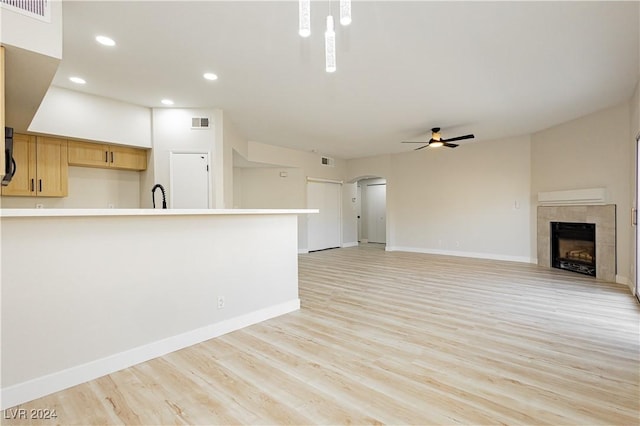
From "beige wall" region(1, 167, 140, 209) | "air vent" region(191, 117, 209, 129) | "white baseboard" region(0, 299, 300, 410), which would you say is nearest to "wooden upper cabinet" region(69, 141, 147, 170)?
"beige wall" region(1, 167, 140, 209)

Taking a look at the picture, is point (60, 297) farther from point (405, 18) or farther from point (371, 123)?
point (371, 123)

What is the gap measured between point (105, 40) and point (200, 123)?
2.10 meters

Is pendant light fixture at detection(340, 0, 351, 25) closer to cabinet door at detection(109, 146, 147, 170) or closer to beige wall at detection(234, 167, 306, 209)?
cabinet door at detection(109, 146, 147, 170)

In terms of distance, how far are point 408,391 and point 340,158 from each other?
8.22 meters

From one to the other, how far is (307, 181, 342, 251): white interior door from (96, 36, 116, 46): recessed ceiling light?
6029 mm

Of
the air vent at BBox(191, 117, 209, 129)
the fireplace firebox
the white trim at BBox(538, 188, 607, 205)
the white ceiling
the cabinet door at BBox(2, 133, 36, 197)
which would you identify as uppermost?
the white ceiling

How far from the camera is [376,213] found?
36.8 ft

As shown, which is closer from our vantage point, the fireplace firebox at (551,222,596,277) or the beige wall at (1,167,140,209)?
the beige wall at (1,167,140,209)

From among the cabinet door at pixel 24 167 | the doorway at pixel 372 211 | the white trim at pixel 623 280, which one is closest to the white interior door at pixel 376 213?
the doorway at pixel 372 211

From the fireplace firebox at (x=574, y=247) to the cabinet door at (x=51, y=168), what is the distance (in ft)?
27.6

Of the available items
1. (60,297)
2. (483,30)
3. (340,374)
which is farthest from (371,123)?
(60,297)

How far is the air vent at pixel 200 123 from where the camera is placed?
16.5 ft

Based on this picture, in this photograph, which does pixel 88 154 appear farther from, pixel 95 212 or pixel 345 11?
pixel 345 11

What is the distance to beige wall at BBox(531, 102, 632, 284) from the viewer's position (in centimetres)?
482
